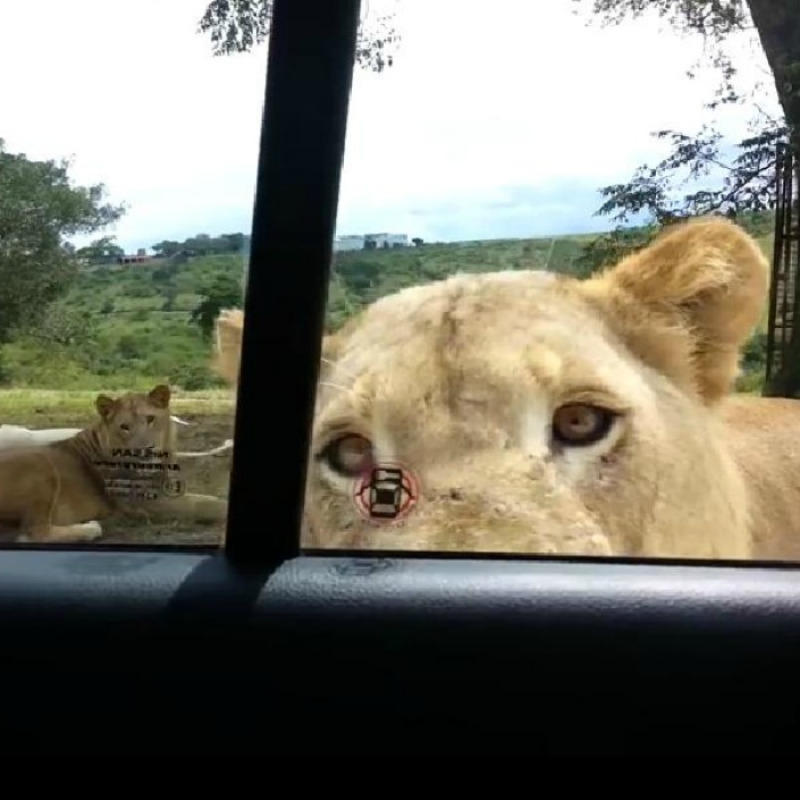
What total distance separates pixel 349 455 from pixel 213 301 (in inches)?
11.5

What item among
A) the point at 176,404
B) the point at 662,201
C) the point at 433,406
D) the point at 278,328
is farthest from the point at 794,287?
the point at 176,404

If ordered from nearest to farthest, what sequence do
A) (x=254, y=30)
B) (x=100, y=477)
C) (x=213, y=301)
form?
1. (x=254, y=30)
2. (x=213, y=301)
3. (x=100, y=477)

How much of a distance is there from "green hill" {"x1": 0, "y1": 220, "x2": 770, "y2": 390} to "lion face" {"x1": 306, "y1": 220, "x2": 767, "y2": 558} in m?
0.03

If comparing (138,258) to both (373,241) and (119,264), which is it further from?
(373,241)

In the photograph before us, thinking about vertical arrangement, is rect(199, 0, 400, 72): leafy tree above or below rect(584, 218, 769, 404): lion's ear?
above

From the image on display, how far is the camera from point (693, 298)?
77.7 inches

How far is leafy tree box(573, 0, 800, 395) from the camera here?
5.86 feet

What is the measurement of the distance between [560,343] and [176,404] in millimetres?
556

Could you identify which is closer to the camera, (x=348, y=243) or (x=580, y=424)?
(x=348, y=243)

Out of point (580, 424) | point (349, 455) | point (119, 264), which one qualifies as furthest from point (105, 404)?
point (580, 424)

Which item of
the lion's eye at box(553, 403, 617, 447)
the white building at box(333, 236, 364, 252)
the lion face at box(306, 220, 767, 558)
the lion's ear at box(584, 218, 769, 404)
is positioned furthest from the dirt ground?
the lion's ear at box(584, 218, 769, 404)

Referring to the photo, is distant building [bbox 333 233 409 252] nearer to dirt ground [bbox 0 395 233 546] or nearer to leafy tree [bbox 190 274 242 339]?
leafy tree [bbox 190 274 242 339]

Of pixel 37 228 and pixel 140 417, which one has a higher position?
pixel 37 228

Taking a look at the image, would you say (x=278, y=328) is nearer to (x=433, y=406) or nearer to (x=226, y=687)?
(x=433, y=406)
